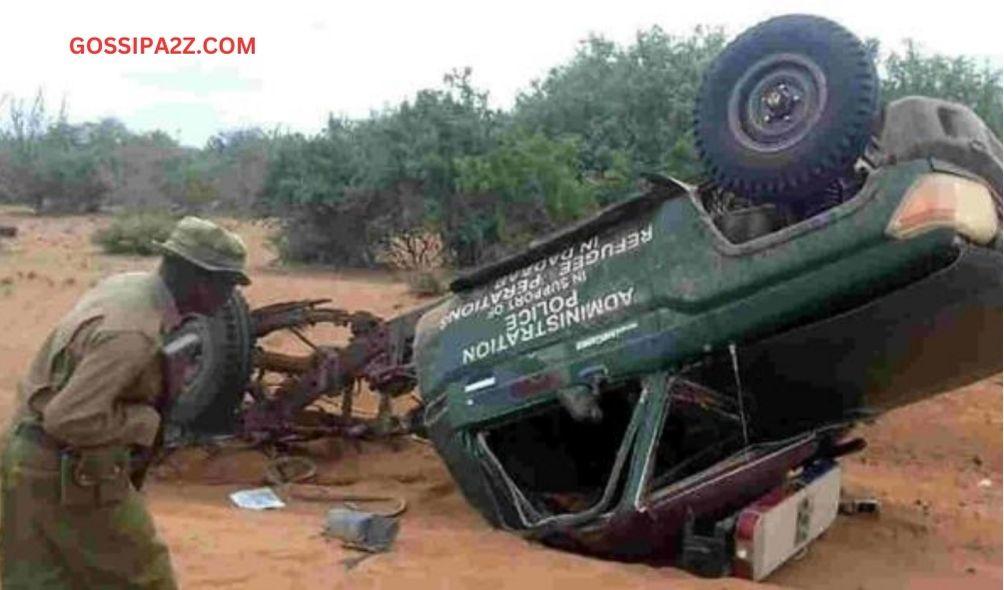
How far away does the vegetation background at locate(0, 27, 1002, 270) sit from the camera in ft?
63.3

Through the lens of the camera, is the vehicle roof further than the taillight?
Yes

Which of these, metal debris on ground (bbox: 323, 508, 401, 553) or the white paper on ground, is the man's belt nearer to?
metal debris on ground (bbox: 323, 508, 401, 553)

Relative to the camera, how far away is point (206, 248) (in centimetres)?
409

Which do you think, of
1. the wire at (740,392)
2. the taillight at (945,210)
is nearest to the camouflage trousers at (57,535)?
the wire at (740,392)

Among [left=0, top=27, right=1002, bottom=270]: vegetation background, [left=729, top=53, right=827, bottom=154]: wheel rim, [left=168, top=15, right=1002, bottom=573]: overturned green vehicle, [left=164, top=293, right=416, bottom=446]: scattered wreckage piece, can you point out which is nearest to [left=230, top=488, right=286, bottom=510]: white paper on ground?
[left=164, top=293, right=416, bottom=446]: scattered wreckage piece

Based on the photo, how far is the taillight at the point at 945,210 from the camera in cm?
528

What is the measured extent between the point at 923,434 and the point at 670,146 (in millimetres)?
10886

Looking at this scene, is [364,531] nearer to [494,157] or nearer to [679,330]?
[679,330]

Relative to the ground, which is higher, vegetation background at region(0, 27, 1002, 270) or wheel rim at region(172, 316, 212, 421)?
vegetation background at region(0, 27, 1002, 270)

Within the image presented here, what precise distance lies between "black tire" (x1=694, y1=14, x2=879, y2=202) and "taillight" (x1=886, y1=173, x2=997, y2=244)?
31 cm

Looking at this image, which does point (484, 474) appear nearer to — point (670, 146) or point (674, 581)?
point (674, 581)

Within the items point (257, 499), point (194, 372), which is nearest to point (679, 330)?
point (257, 499)

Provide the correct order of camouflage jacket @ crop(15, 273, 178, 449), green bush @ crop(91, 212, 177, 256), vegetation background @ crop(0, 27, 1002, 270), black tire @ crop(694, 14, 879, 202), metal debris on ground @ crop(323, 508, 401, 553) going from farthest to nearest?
green bush @ crop(91, 212, 177, 256) → vegetation background @ crop(0, 27, 1002, 270) → metal debris on ground @ crop(323, 508, 401, 553) → black tire @ crop(694, 14, 879, 202) → camouflage jacket @ crop(15, 273, 178, 449)

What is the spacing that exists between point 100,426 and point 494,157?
15404mm
